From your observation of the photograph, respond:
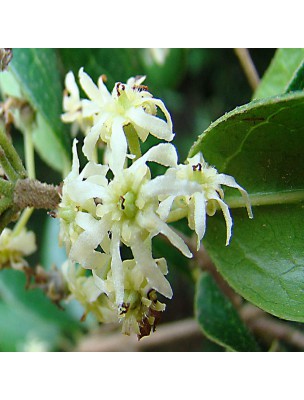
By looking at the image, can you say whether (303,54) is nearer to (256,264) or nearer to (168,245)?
(256,264)

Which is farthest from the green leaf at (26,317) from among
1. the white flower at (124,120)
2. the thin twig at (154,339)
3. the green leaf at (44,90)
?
the white flower at (124,120)

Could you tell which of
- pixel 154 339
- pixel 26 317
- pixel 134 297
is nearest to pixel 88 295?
pixel 134 297

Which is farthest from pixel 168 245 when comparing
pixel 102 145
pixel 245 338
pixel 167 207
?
pixel 167 207

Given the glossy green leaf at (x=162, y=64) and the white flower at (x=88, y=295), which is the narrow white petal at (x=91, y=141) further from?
the glossy green leaf at (x=162, y=64)

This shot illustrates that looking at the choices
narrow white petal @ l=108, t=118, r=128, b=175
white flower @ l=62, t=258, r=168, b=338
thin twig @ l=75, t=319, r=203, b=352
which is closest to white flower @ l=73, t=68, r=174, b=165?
narrow white petal @ l=108, t=118, r=128, b=175

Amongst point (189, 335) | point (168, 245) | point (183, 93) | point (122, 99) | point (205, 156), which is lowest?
point (189, 335)
